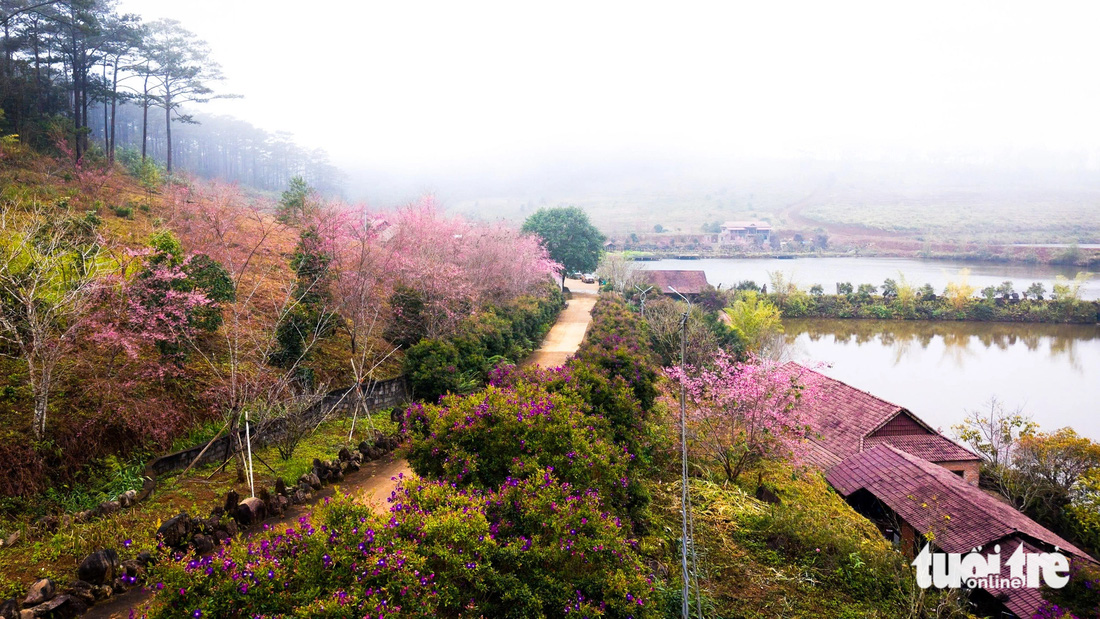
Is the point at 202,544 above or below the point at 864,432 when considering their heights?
above

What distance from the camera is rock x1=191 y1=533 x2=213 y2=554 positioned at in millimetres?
7016

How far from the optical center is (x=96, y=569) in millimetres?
6270

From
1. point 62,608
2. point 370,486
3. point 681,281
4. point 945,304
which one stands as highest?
point 681,281

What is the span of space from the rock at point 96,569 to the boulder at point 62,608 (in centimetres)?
29

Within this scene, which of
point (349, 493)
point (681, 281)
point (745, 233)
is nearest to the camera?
point (349, 493)

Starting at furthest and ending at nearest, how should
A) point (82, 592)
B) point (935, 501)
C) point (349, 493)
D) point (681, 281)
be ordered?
1. point (681, 281)
2. point (935, 501)
3. point (349, 493)
4. point (82, 592)

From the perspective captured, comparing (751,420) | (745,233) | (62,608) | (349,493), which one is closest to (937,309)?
(751,420)

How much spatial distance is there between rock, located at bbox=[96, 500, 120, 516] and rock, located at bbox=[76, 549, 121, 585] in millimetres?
1604

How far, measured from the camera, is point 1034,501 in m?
14.4

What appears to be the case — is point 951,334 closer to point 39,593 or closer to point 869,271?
point 869,271

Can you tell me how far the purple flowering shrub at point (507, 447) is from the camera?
22.0 ft

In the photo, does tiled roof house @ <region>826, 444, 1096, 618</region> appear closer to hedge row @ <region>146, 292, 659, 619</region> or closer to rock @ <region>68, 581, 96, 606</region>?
hedge row @ <region>146, 292, 659, 619</region>

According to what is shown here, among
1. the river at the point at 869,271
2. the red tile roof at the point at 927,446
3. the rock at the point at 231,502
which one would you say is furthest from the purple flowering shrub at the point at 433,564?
the river at the point at 869,271

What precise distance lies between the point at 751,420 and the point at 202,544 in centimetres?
1092
